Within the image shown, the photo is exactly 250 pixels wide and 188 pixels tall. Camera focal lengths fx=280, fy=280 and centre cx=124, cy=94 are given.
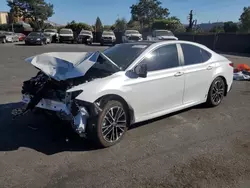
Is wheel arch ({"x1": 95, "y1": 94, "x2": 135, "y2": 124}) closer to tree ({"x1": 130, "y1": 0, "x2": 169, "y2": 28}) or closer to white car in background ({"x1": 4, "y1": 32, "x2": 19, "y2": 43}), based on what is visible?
white car in background ({"x1": 4, "y1": 32, "x2": 19, "y2": 43})

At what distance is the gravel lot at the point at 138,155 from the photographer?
3396 millimetres

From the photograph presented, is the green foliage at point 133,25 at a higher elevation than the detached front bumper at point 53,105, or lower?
higher

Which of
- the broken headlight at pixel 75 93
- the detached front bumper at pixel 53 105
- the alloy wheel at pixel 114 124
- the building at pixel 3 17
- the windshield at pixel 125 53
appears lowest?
the alloy wheel at pixel 114 124

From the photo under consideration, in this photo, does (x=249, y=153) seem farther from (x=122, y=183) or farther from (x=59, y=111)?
(x=59, y=111)

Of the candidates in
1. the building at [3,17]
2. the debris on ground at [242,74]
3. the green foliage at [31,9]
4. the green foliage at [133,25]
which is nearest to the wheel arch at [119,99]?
the debris on ground at [242,74]

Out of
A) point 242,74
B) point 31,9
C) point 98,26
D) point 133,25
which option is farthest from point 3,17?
point 242,74

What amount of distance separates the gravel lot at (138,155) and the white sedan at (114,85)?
0.34m

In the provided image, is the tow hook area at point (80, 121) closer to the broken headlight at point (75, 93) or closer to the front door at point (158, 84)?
the broken headlight at point (75, 93)

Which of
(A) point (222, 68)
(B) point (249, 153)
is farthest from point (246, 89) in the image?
(B) point (249, 153)

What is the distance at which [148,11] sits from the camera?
284ft

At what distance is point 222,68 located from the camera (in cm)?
634

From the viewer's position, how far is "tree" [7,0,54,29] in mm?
72438

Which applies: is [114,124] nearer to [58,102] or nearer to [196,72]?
[58,102]

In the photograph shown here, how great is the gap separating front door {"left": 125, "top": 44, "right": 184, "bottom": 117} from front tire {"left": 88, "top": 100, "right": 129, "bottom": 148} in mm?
266
